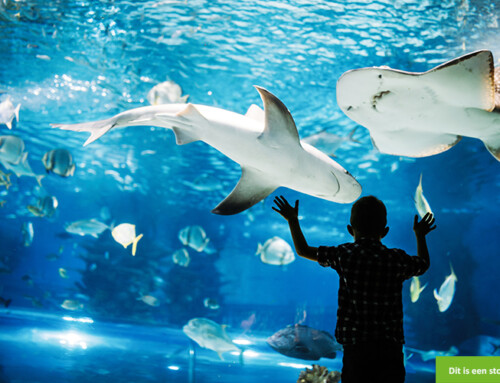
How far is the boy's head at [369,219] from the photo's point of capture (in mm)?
1972

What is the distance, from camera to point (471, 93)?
7.19 feet

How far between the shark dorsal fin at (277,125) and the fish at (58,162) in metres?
5.50

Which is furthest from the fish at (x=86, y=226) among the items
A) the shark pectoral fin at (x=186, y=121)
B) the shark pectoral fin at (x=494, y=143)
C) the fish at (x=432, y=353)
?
the fish at (x=432, y=353)

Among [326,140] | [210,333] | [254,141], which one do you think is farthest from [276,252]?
[254,141]

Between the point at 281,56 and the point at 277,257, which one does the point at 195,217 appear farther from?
the point at 281,56

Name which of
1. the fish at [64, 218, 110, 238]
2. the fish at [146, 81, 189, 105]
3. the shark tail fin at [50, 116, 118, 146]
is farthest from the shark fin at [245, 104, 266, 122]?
the fish at [64, 218, 110, 238]

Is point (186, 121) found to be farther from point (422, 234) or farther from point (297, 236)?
point (422, 234)

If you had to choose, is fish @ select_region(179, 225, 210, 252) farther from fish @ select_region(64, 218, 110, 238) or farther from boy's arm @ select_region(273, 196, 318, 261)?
boy's arm @ select_region(273, 196, 318, 261)

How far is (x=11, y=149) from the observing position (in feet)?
23.4

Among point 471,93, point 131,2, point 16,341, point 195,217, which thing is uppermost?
point 195,217

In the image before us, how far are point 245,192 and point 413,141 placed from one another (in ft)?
5.45

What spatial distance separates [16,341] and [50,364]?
3744 mm

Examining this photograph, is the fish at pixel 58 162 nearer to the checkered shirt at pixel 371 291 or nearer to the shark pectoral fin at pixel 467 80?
the checkered shirt at pixel 371 291

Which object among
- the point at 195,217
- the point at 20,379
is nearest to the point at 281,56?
the point at 20,379
